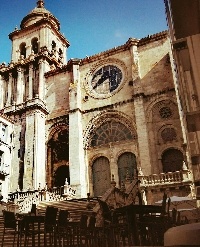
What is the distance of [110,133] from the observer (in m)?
25.5

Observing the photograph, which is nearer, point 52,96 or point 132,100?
point 132,100

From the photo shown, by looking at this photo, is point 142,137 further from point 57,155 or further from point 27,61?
point 27,61

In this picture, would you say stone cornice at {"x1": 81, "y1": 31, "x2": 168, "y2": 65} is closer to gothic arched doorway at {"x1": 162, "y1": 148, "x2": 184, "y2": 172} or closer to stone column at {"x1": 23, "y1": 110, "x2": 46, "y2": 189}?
stone column at {"x1": 23, "y1": 110, "x2": 46, "y2": 189}

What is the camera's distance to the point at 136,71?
25188 mm

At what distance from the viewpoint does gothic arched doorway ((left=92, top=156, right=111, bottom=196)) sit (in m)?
23.8

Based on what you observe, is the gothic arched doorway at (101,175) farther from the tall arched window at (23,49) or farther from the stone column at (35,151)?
the tall arched window at (23,49)

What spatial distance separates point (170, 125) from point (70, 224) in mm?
17447

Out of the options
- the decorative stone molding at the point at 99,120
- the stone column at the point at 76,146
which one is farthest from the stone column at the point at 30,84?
the decorative stone molding at the point at 99,120

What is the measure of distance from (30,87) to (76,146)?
883 centimetres

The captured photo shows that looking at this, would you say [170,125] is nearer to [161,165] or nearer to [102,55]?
[161,165]

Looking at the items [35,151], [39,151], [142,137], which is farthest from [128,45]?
[35,151]

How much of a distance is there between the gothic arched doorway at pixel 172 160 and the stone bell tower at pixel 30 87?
10.3 meters

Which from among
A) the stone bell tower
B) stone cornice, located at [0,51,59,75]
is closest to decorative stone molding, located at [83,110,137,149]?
the stone bell tower

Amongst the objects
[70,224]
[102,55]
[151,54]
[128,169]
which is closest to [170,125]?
[128,169]
